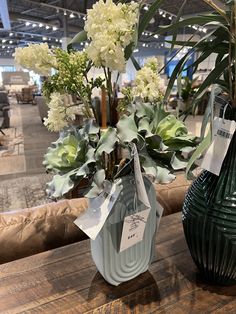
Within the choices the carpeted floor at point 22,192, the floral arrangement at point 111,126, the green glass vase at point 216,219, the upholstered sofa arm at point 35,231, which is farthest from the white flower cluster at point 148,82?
the carpeted floor at point 22,192

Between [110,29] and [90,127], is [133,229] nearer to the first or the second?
[90,127]

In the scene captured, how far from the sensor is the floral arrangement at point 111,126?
60cm

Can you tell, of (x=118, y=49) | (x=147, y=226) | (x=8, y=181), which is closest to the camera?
(x=118, y=49)

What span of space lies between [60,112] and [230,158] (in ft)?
1.52

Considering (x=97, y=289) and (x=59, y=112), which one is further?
(x=97, y=289)

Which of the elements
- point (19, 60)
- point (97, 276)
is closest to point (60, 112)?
point (19, 60)

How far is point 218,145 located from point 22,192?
10.8ft

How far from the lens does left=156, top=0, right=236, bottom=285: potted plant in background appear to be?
0.70 meters

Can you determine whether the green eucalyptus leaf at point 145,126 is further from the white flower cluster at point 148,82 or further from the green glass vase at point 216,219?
the green glass vase at point 216,219

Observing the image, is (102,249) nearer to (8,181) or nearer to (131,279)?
(131,279)

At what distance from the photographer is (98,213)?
2.33 feet

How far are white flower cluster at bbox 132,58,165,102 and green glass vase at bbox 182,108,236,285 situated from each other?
208 millimetres

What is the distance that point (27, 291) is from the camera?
2.61 ft

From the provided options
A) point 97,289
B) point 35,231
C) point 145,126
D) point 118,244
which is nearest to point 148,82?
point 145,126
